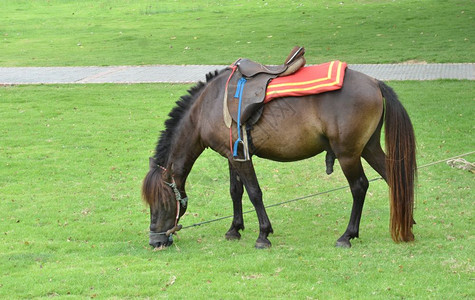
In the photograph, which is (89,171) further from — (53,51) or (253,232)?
(53,51)

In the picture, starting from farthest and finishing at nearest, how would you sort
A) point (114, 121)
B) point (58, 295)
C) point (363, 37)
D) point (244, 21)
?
point (244, 21) → point (363, 37) → point (114, 121) → point (58, 295)

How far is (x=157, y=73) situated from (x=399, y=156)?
11569 millimetres

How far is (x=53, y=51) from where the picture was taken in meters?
21.2

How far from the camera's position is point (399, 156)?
6.46m

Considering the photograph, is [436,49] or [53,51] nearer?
[436,49]

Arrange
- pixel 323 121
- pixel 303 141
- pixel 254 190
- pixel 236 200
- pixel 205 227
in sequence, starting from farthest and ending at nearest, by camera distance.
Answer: pixel 205 227 < pixel 236 200 < pixel 254 190 < pixel 303 141 < pixel 323 121

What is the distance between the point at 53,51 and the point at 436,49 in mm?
11851

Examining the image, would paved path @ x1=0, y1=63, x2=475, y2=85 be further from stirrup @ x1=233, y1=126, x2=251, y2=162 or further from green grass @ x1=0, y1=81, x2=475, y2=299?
stirrup @ x1=233, y1=126, x2=251, y2=162

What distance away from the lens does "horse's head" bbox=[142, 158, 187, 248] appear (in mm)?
6809

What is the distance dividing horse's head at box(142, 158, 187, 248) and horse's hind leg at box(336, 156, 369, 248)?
1724 millimetres

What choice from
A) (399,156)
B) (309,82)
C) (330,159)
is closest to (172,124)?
(309,82)

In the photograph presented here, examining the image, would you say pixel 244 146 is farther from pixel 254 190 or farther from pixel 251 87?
pixel 251 87

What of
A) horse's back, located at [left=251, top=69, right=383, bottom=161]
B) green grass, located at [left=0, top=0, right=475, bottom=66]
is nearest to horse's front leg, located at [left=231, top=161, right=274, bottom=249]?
horse's back, located at [left=251, top=69, right=383, bottom=161]

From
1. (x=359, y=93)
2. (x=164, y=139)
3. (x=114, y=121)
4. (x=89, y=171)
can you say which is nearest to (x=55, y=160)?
(x=89, y=171)
